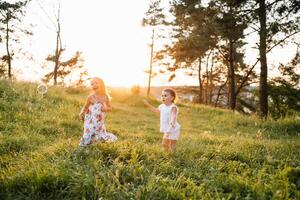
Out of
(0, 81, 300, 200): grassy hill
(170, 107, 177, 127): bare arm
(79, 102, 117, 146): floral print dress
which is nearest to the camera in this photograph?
(0, 81, 300, 200): grassy hill

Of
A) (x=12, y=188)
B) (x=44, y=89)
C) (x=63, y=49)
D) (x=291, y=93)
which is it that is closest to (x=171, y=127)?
(x=12, y=188)

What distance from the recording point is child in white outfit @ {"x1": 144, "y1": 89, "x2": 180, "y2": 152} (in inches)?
322

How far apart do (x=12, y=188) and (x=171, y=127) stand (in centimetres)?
382

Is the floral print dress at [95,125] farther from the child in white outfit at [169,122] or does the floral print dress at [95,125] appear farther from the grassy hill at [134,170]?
the child in white outfit at [169,122]

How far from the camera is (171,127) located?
320 inches

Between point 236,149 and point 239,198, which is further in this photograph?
point 236,149

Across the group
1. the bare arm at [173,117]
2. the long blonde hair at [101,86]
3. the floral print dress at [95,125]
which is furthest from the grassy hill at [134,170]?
the long blonde hair at [101,86]

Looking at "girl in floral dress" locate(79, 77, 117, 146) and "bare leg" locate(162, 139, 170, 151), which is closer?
"bare leg" locate(162, 139, 170, 151)

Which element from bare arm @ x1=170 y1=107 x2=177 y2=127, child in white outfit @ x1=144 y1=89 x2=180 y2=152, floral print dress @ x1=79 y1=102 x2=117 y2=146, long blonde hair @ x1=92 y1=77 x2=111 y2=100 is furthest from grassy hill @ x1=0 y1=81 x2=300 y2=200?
long blonde hair @ x1=92 y1=77 x2=111 y2=100

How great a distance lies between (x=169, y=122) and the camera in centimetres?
831

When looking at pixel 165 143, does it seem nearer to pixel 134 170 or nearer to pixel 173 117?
pixel 173 117

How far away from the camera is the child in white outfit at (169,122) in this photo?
8180mm

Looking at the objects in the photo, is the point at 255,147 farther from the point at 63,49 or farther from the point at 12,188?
the point at 63,49

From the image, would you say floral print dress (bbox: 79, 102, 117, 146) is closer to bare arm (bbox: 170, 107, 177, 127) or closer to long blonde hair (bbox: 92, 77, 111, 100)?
long blonde hair (bbox: 92, 77, 111, 100)
